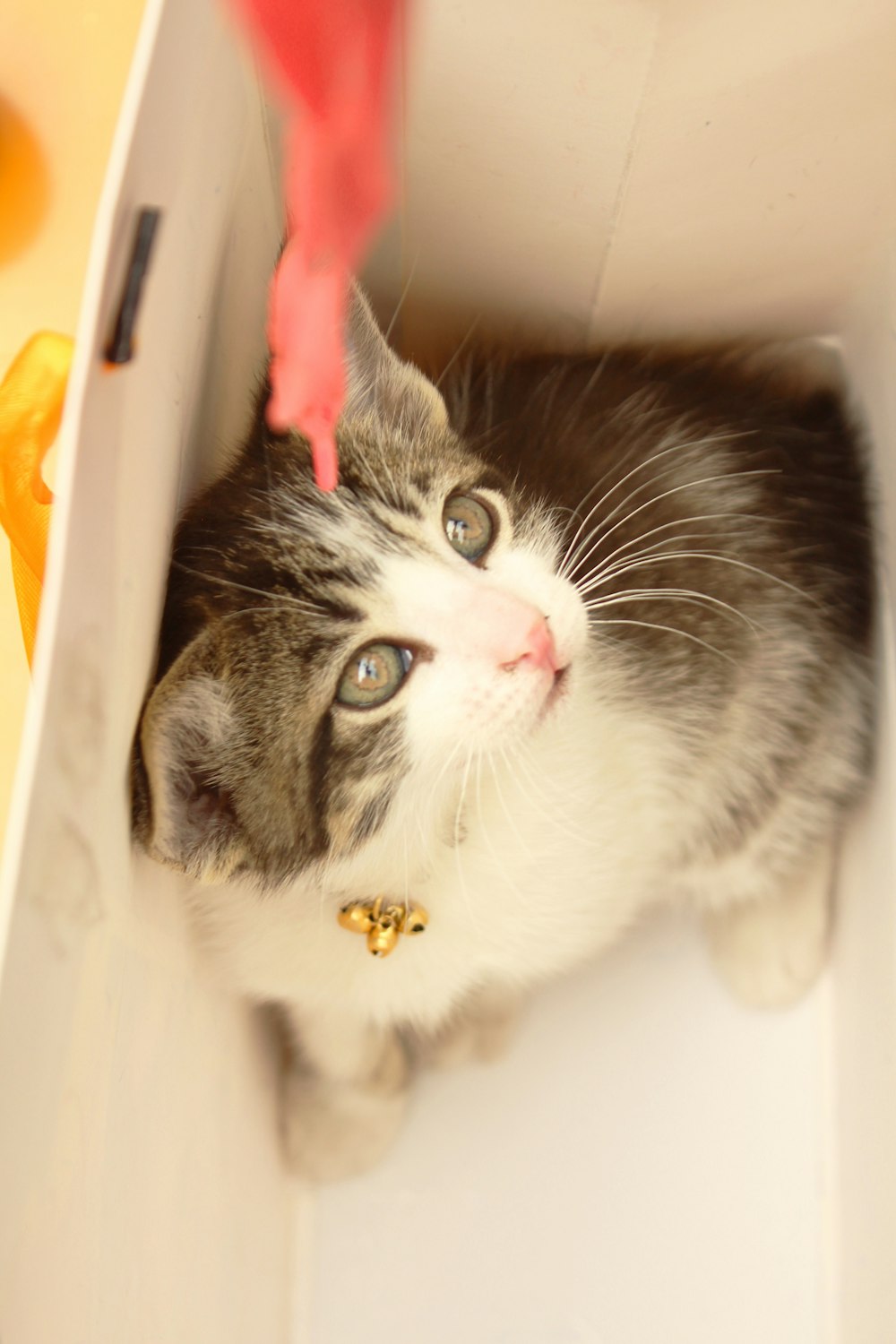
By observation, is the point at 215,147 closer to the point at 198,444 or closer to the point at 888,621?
the point at 198,444

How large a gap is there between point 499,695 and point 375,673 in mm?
104

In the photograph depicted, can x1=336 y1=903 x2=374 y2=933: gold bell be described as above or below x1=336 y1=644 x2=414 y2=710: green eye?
below

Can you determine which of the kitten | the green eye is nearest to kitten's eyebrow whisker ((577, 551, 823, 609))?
the kitten

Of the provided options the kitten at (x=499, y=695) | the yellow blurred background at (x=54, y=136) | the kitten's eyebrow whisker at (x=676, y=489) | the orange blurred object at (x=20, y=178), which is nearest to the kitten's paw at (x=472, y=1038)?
the kitten at (x=499, y=695)

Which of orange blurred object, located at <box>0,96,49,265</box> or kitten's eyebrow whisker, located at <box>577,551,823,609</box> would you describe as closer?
kitten's eyebrow whisker, located at <box>577,551,823,609</box>

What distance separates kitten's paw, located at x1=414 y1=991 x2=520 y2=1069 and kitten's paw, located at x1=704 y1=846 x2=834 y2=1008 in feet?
1.00

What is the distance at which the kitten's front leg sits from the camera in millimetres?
1340

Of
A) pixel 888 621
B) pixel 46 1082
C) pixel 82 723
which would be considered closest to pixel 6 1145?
pixel 46 1082

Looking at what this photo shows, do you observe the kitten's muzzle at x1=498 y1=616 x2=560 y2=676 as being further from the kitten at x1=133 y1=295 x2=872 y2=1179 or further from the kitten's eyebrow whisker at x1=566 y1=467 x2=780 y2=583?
the kitten's eyebrow whisker at x1=566 y1=467 x2=780 y2=583

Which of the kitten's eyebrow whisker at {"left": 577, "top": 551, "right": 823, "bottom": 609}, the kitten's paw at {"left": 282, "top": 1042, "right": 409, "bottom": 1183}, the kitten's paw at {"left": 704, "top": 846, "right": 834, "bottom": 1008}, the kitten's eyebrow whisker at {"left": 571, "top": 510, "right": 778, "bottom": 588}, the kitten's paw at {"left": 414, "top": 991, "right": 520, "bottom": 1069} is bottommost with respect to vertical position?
the kitten's paw at {"left": 282, "top": 1042, "right": 409, "bottom": 1183}

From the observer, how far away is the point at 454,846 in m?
1.03

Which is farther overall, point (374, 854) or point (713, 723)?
point (713, 723)

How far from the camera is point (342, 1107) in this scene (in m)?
1.37

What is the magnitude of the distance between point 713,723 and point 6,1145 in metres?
0.83
